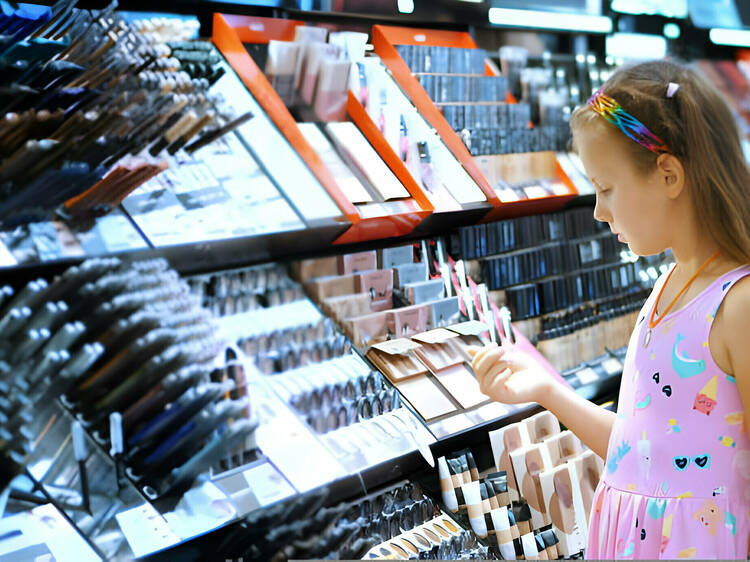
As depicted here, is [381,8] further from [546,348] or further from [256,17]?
[546,348]

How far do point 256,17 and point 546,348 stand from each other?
151cm

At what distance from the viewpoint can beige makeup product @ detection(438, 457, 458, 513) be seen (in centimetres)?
193

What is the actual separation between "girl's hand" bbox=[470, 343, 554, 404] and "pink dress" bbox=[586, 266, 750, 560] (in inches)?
7.1

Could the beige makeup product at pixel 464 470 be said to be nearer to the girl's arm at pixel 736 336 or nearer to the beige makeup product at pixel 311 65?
the girl's arm at pixel 736 336

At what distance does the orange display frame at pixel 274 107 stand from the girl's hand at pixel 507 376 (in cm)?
60

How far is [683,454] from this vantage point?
127cm

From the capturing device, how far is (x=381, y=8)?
239 centimetres

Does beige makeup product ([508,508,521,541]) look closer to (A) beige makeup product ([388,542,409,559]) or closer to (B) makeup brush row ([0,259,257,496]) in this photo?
(A) beige makeup product ([388,542,409,559])

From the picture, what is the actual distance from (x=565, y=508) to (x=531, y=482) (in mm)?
120

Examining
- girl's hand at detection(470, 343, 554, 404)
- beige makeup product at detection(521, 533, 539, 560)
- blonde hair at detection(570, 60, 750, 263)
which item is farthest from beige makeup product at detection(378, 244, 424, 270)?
blonde hair at detection(570, 60, 750, 263)

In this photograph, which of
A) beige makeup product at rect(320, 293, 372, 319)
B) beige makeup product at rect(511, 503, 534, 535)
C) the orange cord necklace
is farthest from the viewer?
beige makeup product at rect(511, 503, 534, 535)

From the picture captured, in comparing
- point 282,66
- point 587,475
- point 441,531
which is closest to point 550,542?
point 587,475

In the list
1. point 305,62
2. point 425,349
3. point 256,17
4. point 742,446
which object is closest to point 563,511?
point 425,349

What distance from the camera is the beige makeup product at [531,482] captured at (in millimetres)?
2070
